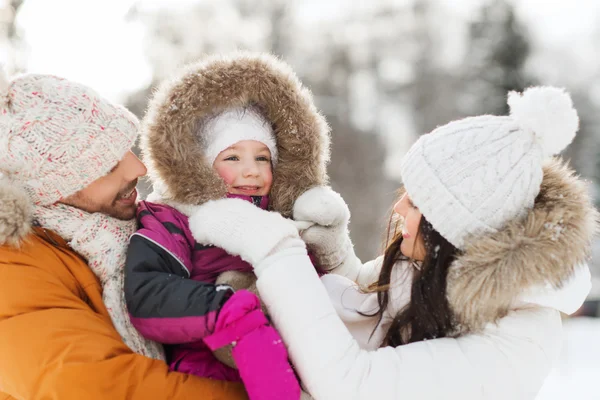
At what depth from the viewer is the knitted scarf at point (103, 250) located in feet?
6.68

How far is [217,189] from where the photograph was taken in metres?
2.34

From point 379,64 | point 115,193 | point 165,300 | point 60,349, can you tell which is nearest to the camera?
point 60,349

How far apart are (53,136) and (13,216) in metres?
0.31

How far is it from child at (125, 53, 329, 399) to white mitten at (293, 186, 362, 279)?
0.14 metres

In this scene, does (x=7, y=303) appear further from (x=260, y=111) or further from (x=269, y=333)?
(x=260, y=111)

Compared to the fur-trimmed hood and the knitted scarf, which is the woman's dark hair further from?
the knitted scarf

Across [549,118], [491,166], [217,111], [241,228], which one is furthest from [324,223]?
[549,118]

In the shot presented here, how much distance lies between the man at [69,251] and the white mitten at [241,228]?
31 cm

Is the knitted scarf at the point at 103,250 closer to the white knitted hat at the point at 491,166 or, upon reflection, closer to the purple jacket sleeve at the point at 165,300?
the purple jacket sleeve at the point at 165,300

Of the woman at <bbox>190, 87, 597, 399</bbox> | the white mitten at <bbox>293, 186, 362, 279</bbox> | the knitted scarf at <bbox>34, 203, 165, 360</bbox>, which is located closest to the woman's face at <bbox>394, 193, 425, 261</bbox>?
the woman at <bbox>190, 87, 597, 399</bbox>

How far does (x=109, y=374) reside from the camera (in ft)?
5.87

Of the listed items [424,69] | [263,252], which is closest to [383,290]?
[263,252]

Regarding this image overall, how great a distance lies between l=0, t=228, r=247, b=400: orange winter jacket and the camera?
1.76 meters

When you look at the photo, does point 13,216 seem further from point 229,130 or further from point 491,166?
point 491,166
